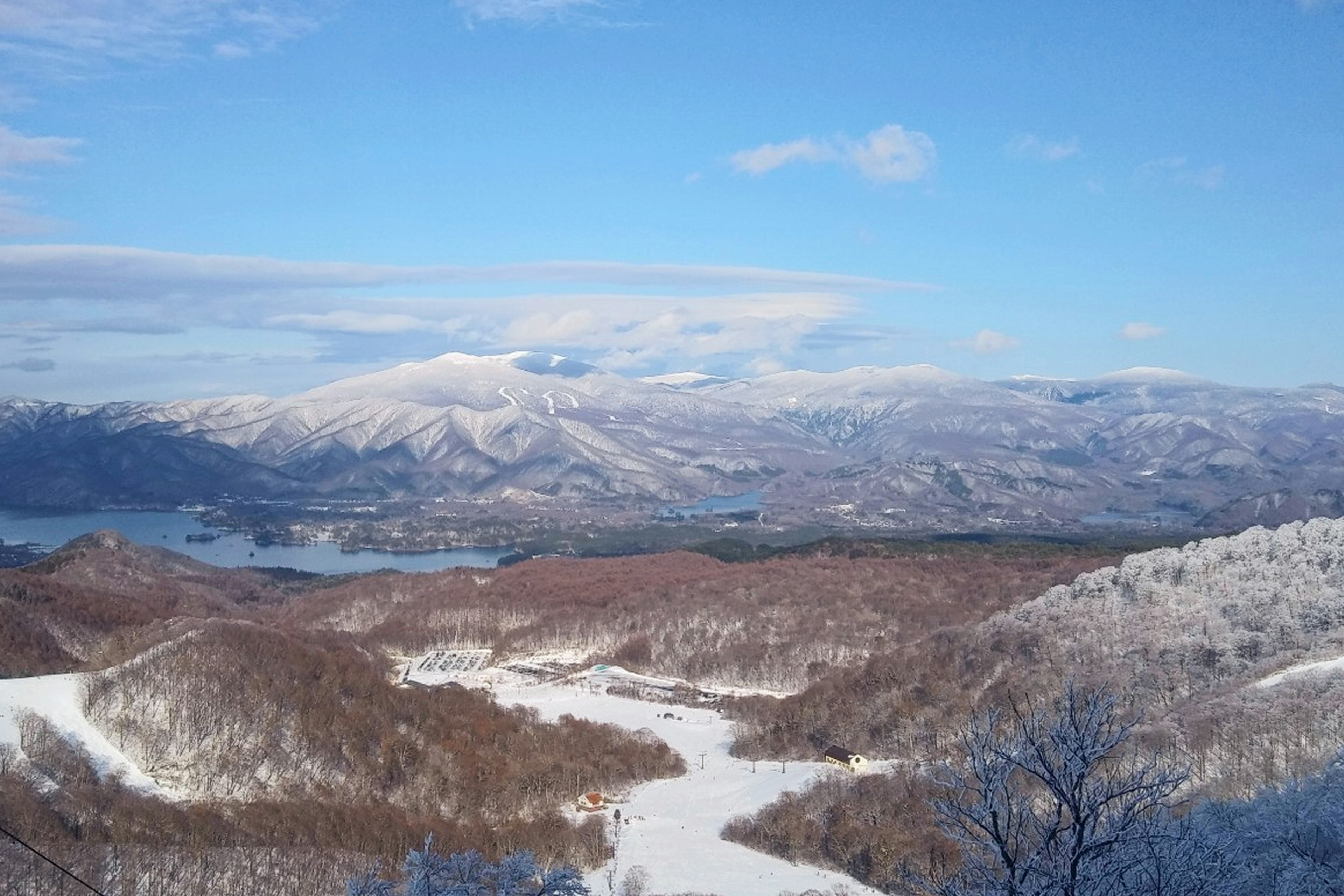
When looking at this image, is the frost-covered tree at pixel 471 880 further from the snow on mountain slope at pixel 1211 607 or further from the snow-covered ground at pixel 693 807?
the snow on mountain slope at pixel 1211 607

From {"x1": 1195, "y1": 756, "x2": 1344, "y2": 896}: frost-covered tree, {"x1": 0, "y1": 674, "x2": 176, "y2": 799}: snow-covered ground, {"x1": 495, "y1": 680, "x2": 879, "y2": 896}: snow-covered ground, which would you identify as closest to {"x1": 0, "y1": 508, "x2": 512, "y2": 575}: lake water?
{"x1": 495, "y1": 680, "x2": 879, "y2": 896}: snow-covered ground

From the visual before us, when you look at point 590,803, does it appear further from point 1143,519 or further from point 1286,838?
point 1143,519

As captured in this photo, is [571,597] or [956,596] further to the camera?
[571,597]

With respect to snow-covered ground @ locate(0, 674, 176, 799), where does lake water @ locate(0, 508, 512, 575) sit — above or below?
below

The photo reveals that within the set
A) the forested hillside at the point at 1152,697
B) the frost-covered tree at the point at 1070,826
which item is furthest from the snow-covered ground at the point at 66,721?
the frost-covered tree at the point at 1070,826

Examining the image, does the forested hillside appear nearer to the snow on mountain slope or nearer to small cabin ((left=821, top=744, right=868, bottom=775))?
the snow on mountain slope

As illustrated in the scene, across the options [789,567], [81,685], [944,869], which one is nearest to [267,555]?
[789,567]

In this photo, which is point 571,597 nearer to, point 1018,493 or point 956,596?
point 956,596
